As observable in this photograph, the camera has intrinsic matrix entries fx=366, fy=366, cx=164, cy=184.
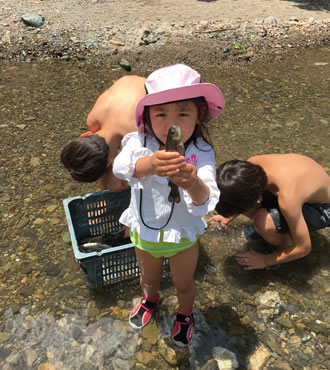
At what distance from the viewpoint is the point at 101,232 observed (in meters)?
3.29

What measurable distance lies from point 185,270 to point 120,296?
88 cm

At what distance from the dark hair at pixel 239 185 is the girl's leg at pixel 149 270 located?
68cm

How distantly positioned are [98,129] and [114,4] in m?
6.78

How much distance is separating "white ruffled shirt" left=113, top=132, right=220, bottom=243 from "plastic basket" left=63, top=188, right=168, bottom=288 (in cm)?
62

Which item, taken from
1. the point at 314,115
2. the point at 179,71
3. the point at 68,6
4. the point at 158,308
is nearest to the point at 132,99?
the point at 179,71

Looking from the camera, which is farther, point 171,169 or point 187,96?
point 187,96

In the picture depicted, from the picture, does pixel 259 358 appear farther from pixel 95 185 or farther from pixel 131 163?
pixel 95 185

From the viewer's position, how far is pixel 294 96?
223 inches

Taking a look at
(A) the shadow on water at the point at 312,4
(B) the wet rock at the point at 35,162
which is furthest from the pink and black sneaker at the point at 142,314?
(A) the shadow on water at the point at 312,4

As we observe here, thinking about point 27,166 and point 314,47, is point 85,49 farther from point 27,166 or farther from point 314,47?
point 314,47

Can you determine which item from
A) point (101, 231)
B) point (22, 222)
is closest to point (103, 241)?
point (101, 231)

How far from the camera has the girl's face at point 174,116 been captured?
172 centimetres

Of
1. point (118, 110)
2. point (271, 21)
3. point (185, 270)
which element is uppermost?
point (118, 110)

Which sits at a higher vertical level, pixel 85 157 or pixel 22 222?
pixel 85 157
